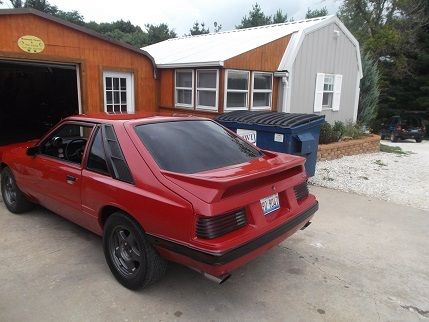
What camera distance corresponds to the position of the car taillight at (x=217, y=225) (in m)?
2.62

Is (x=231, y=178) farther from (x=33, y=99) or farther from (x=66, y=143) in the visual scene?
(x=33, y=99)

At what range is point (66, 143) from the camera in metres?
4.27

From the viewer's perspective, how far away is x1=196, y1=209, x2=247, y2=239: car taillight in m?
2.62

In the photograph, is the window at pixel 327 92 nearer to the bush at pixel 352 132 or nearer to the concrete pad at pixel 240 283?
the bush at pixel 352 132

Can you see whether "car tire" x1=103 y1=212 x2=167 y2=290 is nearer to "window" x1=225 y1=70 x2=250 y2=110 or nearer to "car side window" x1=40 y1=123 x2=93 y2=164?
"car side window" x1=40 y1=123 x2=93 y2=164

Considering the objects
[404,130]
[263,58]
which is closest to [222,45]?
[263,58]

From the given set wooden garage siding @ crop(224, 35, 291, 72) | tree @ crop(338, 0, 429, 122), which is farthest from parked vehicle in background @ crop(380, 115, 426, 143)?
wooden garage siding @ crop(224, 35, 291, 72)

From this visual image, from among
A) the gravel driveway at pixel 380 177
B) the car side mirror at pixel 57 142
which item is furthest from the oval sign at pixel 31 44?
the gravel driveway at pixel 380 177

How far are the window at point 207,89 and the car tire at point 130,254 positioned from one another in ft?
22.8

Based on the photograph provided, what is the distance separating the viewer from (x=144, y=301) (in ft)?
10.2

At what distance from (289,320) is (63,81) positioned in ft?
46.1

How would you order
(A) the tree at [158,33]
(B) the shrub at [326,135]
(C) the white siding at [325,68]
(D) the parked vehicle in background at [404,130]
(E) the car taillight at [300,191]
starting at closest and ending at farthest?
(E) the car taillight at [300,191] < (B) the shrub at [326,135] < (C) the white siding at [325,68] < (D) the parked vehicle in background at [404,130] < (A) the tree at [158,33]

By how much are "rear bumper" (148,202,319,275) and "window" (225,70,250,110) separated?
7.18 metres

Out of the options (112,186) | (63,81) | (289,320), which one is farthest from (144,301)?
(63,81)
